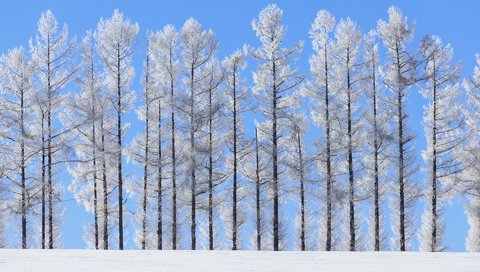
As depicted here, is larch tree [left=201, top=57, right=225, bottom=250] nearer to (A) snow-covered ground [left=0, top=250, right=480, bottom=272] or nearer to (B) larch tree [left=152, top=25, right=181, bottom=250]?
(B) larch tree [left=152, top=25, right=181, bottom=250]

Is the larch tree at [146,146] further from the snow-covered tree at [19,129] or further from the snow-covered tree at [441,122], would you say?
the snow-covered tree at [441,122]

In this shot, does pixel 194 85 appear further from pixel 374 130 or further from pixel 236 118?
pixel 374 130

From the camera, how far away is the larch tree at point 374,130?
24.5 metres

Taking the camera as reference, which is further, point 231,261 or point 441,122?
point 441,122

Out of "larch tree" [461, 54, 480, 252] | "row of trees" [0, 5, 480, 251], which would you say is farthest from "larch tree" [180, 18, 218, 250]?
"larch tree" [461, 54, 480, 252]

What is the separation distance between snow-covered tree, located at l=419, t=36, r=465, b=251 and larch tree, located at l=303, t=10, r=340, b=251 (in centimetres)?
354

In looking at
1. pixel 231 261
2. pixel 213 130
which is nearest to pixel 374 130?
pixel 213 130

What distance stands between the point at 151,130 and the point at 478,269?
58.1 ft

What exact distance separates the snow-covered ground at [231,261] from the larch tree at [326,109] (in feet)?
42.2

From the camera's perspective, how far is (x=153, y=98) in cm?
2519

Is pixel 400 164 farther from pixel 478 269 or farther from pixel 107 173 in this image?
pixel 478 269

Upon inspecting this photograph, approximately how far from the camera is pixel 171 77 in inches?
1001

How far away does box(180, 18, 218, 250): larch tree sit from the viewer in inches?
960

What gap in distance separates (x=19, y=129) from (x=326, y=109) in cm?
1164
